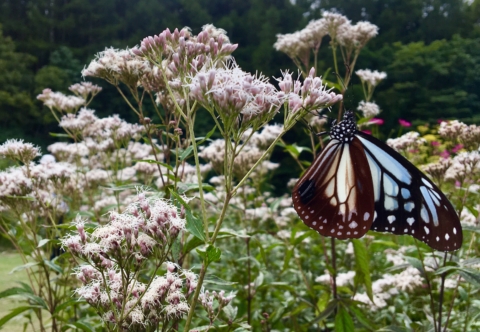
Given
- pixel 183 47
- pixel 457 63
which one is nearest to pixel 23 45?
pixel 183 47

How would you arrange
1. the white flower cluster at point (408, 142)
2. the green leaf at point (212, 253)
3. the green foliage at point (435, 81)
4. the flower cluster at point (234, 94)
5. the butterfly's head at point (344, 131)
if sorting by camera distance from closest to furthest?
the green leaf at point (212, 253) → the flower cluster at point (234, 94) → the butterfly's head at point (344, 131) → the white flower cluster at point (408, 142) → the green foliage at point (435, 81)

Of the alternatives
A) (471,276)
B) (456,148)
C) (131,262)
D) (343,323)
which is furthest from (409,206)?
(456,148)

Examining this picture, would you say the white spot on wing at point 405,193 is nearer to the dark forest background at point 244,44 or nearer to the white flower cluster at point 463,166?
the white flower cluster at point 463,166

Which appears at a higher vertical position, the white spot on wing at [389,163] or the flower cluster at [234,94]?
the white spot on wing at [389,163]

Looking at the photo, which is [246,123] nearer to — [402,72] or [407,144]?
[407,144]

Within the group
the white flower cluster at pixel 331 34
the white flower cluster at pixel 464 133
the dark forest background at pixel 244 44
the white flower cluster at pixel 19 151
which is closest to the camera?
the white flower cluster at pixel 19 151

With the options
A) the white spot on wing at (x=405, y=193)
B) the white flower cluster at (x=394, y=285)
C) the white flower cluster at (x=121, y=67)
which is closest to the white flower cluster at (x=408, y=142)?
the white flower cluster at (x=394, y=285)
